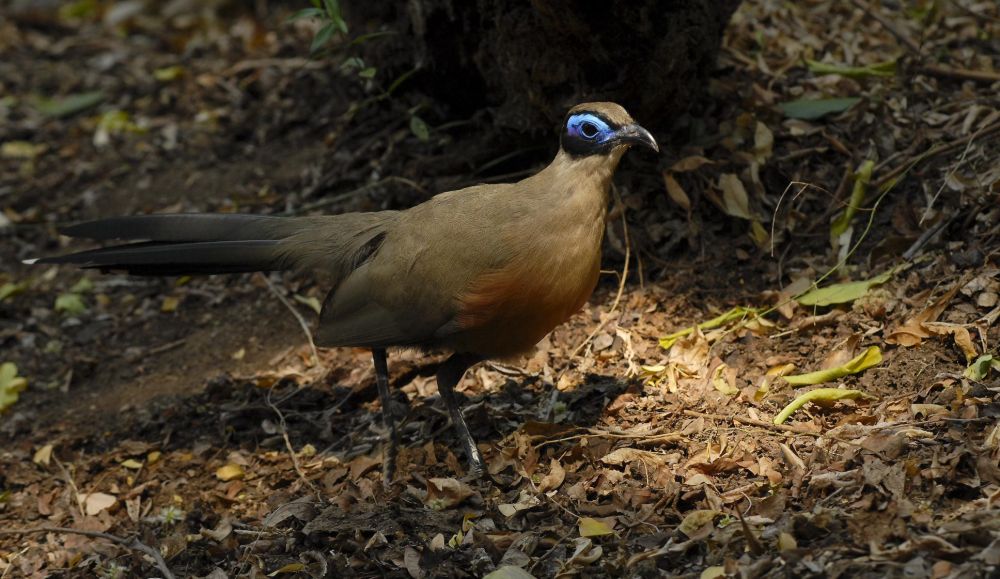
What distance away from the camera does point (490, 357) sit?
15.3 feet

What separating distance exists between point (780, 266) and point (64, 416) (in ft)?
13.1

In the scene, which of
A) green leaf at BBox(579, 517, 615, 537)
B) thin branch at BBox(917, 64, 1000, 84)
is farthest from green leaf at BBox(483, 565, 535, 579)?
thin branch at BBox(917, 64, 1000, 84)

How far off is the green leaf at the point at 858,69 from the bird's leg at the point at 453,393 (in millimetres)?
2914

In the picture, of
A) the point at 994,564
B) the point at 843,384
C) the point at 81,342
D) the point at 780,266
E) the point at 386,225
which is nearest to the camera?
the point at 994,564

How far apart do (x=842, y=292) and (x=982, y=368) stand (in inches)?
35.3

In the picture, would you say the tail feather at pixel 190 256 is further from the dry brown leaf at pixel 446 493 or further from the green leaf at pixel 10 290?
the green leaf at pixel 10 290

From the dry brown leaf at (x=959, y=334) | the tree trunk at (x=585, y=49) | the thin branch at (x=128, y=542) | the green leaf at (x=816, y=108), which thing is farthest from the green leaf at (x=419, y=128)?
the dry brown leaf at (x=959, y=334)

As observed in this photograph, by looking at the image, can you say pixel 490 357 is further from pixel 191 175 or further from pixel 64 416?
pixel 191 175

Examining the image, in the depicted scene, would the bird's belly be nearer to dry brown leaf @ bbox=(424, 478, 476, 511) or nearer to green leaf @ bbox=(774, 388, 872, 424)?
dry brown leaf @ bbox=(424, 478, 476, 511)

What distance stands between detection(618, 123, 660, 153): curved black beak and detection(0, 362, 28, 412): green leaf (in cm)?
389

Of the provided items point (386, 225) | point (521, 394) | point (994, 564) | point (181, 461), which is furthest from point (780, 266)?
point (181, 461)

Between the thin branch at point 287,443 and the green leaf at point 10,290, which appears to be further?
the green leaf at point 10,290

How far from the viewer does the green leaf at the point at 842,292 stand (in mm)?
4879

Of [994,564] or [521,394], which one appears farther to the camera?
[521,394]
